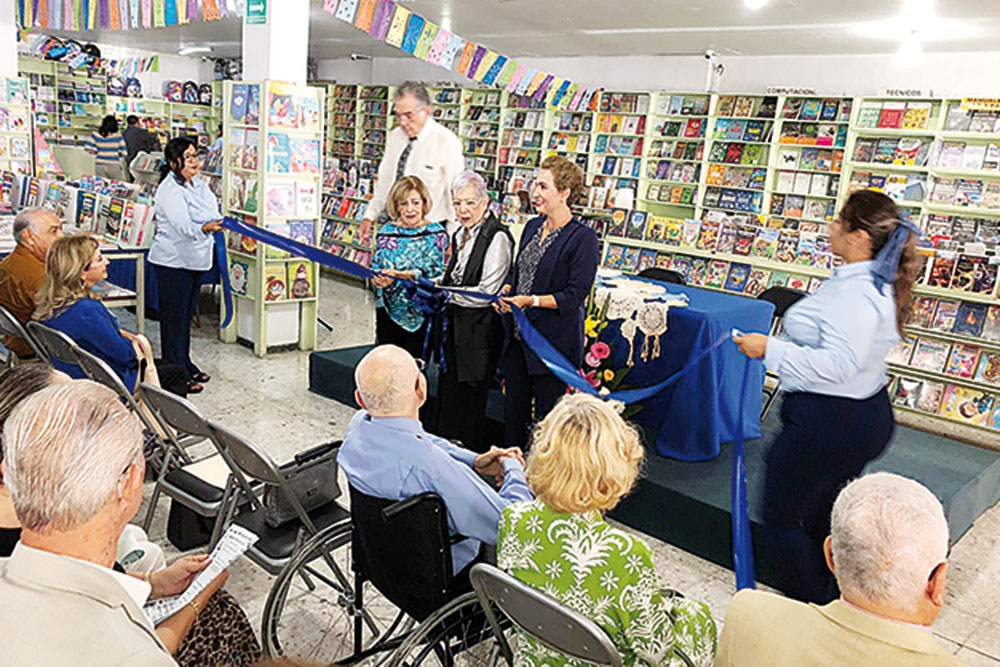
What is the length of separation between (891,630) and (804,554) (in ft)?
4.79

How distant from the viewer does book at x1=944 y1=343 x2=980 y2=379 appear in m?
6.00

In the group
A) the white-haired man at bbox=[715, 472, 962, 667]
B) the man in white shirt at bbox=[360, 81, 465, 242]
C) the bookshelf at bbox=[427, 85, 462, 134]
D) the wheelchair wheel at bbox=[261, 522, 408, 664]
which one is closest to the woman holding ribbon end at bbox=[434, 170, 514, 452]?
the man in white shirt at bbox=[360, 81, 465, 242]

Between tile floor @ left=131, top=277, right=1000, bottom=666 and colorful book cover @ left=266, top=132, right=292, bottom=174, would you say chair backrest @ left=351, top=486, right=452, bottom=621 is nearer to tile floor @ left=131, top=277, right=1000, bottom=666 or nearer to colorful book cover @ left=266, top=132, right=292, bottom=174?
tile floor @ left=131, top=277, right=1000, bottom=666

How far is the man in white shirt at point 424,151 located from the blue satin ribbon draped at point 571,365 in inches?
23.1

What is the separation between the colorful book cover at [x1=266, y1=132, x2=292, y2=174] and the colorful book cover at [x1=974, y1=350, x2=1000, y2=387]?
537cm

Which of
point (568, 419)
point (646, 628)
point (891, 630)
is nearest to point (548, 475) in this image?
point (568, 419)

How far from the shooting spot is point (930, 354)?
6188mm

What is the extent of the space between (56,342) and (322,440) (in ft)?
5.25

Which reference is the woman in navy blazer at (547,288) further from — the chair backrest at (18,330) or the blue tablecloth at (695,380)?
the chair backrest at (18,330)

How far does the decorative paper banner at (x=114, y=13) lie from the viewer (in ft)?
20.7

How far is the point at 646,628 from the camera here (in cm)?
174

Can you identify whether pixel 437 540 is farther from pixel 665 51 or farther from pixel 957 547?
pixel 665 51

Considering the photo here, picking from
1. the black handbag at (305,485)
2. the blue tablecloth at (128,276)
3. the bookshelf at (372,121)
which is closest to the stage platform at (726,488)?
the black handbag at (305,485)

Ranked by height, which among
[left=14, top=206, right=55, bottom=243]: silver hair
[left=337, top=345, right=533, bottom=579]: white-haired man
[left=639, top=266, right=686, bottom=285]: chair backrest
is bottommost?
[left=337, top=345, right=533, bottom=579]: white-haired man
